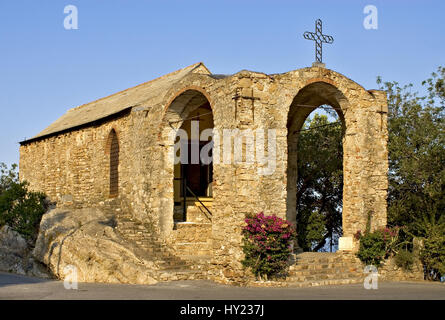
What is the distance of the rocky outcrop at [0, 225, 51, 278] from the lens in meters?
17.9

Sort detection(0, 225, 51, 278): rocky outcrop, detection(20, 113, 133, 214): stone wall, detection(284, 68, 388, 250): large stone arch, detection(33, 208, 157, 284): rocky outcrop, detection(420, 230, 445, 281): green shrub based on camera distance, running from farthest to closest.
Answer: detection(20, 113, 133, 214): stone wall → detection(0, 225, 51, 278): rocky outcrop → detection(284, 68, 388, 250): large stone arch → detection(33, 208, 157, 284): rocky outcrop → detection(420, 230, 445, 281): green shrub

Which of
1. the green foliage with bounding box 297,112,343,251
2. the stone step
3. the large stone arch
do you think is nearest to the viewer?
the large stone arch

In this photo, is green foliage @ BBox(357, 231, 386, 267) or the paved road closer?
the paved road

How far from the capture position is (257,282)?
1232cm

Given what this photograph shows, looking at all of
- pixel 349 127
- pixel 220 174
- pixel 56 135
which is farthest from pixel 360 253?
pixel 56 135

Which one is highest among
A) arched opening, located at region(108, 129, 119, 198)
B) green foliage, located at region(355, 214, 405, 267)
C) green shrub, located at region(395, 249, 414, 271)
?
arched opening, located at region(108, 129, 119, 198)

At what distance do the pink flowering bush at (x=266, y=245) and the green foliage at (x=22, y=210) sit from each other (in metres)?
11.4

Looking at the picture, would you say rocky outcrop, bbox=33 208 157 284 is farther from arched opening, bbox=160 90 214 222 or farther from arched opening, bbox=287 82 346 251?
arched opening, bbox=287 82 346 251

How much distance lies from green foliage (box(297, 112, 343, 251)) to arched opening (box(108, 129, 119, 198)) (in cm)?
676

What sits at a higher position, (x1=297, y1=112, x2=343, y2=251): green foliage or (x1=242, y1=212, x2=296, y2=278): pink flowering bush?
(x1=297, y1=112, x2=343, y2=251): green foliage

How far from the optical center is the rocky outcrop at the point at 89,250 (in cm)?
1424

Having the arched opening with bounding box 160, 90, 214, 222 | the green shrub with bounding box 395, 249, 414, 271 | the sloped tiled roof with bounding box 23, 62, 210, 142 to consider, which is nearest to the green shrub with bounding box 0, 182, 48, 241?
the sloped tiled roof with bounding box 23, 62, 210, 142

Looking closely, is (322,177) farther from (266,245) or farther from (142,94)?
(266,245)

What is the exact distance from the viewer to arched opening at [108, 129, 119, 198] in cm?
1892
